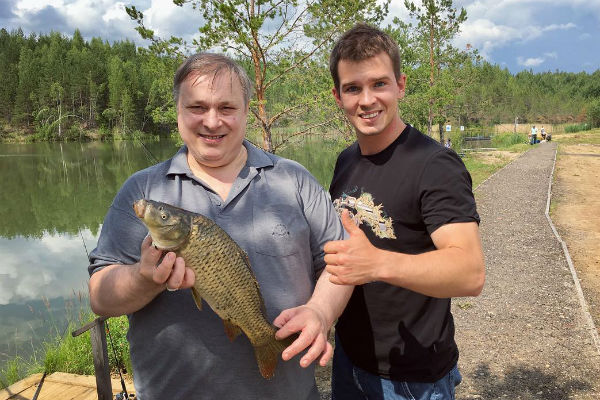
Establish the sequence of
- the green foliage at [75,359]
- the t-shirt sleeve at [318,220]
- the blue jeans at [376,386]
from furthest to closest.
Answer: the green foliage at [75,359] → the blue jeans at [376,386] → the t-shirt sleeve at [318,220]

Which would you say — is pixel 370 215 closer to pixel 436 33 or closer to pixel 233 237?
pixel 233 237

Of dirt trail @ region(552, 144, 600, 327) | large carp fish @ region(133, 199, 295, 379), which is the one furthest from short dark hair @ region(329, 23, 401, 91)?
dirt trail @ region(552, 144, 600, 327)

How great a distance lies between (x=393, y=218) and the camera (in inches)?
81.4

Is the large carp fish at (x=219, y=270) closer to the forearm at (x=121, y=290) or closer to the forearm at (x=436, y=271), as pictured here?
the forearm at (x=121, y=290)

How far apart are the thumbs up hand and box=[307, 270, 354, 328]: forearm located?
284 mm

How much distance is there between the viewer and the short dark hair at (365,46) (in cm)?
215

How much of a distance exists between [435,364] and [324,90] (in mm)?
7204

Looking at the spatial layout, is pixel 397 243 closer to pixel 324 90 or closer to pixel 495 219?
pixel 324 90

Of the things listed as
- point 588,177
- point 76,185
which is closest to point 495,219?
point 588,177

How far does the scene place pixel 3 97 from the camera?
66.1 meters

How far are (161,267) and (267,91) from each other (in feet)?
28.2

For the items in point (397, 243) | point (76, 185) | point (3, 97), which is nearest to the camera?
point (397, 243)

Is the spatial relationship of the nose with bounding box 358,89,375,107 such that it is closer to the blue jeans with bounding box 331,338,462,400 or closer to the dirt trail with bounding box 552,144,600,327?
the blue jeans with bounding box 331,338,462,400

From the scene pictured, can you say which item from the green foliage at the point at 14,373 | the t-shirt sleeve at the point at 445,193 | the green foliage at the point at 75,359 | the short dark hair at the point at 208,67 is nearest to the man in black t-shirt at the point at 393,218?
the t-shirt sleeve at the point at 445,193
